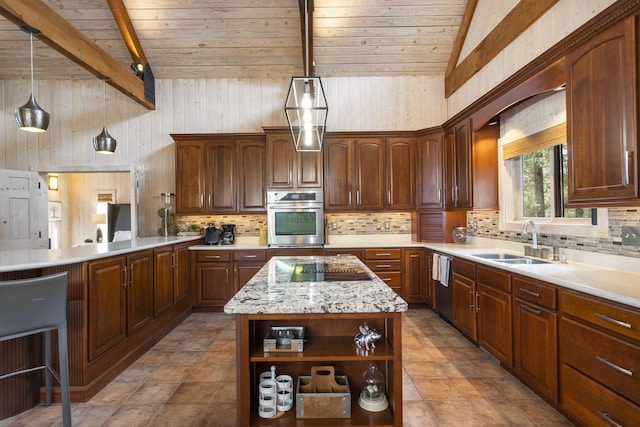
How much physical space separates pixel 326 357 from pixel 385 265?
9.65 feet

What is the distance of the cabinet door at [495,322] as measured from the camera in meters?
2.54

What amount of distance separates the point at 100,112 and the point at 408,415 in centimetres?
545

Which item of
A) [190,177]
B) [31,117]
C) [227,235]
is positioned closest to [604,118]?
[31,117]

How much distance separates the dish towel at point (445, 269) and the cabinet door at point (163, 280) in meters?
2.98

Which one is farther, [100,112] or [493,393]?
[100,112]

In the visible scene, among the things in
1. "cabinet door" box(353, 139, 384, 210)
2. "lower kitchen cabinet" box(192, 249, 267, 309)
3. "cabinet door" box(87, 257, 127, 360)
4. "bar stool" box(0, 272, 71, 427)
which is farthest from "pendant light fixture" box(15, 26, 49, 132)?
"cabinet door" box(353, 139, 384, 210)

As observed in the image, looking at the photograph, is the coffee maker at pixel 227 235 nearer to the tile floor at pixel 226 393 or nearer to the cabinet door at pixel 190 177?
the cabinet door at pixel 190 177

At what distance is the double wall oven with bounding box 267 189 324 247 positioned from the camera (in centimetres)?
446

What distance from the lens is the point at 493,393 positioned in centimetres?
237

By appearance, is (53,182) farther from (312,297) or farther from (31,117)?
(312,297)

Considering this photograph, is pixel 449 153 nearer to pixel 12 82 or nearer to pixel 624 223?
pixel 624 223

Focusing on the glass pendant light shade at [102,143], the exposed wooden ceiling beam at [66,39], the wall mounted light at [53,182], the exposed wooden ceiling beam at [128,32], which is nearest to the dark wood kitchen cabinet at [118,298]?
the glass pendant light shade at [102,143]

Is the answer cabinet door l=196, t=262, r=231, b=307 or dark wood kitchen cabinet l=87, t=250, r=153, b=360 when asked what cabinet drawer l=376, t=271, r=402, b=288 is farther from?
dark wood kitchen cabinet l=87, t=250, r=153, b=360

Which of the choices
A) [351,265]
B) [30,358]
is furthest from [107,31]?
[351,265]
